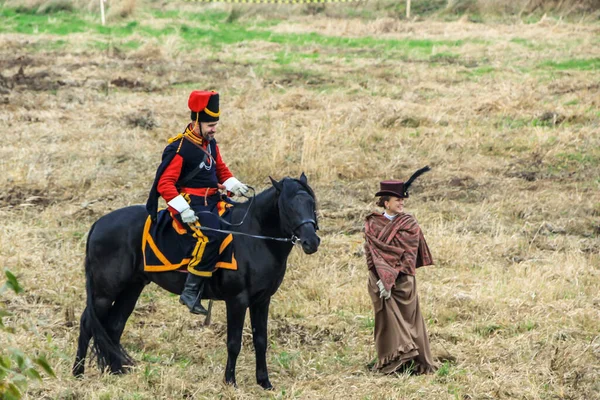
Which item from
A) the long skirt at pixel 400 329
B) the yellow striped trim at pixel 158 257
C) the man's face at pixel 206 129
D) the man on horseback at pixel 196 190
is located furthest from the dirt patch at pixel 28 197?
the long skirt at pixel 400 329

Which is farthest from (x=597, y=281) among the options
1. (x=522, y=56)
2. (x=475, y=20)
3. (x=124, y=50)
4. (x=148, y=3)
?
(x=148, y=3)

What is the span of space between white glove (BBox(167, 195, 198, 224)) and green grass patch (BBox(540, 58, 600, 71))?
579 inches

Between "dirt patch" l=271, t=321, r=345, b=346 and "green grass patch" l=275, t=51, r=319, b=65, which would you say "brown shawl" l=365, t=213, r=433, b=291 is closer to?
"dirt patch" l=271, t=321, r=345, b=346

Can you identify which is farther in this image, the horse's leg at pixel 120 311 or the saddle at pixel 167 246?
the horse's leg at pixel 120 311

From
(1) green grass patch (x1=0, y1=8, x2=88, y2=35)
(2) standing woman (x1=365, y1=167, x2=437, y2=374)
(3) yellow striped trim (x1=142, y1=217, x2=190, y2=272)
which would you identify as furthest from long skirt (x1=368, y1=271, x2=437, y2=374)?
(1) green grass patch (x1=0, y1=8, x2=88, y2=35)

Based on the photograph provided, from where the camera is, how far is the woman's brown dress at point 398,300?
274 inches

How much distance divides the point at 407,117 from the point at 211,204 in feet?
29.0

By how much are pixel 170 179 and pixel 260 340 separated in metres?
1.34

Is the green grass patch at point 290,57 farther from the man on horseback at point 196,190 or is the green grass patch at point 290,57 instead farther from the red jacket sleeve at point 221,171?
the man on horseback at point 196,190

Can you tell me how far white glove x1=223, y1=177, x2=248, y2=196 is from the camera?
273 inches

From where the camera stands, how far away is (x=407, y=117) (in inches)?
604

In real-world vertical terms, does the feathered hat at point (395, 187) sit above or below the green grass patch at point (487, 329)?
above

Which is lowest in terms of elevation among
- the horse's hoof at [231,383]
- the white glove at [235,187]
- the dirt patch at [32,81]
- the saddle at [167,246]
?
the dirt patch at [32,81]

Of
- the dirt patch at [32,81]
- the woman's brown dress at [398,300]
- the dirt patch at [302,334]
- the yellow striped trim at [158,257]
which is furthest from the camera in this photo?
the dirt patch at [32,81]
